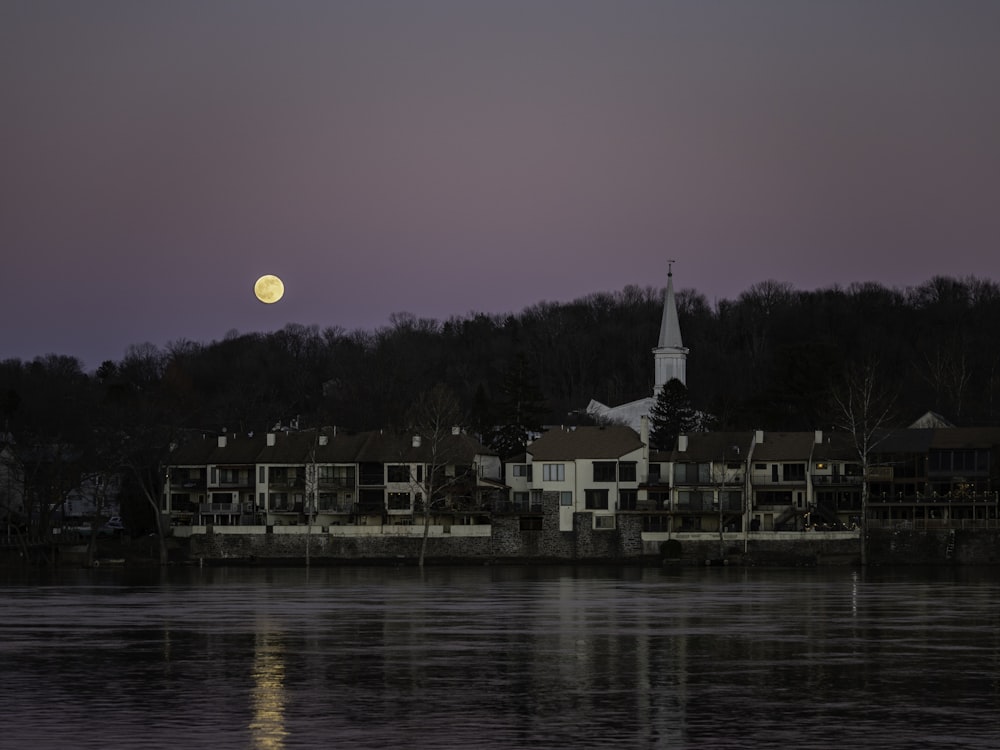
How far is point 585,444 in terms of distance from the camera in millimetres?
118438

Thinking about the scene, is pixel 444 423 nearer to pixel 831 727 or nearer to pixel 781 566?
pixel 781 566

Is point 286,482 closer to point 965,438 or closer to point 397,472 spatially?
point 397,472

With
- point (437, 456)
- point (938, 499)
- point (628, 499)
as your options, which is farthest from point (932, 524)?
point (437, 456)

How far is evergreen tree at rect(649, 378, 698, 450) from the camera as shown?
134250mm

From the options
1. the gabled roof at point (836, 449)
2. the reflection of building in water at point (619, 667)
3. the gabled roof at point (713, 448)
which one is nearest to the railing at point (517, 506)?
the gabled roof at point (713, 448)

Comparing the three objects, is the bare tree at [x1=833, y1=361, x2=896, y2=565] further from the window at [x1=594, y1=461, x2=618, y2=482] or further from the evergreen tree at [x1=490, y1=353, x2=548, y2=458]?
the evergreen tree at [x1=490, y1=353, x2=548, y2=458]

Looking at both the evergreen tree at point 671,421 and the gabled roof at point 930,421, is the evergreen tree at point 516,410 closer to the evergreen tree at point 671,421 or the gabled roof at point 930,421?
the evergreen tree at point 671,421

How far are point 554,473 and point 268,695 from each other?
8544 centimetres

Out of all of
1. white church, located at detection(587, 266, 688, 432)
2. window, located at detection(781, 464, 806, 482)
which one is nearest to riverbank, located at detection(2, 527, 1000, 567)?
window, located at detection(781, 464, 806, 482)

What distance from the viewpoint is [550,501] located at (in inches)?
4508

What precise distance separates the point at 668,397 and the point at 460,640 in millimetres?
95125

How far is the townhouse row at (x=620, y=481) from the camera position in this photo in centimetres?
11230

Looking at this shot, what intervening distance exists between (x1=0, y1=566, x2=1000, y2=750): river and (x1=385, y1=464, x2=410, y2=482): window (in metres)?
52.6

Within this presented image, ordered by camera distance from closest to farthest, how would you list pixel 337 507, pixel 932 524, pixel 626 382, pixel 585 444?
pixel 932 524, pixel 585 444, pixel 337 507, pixel 626 382
